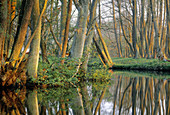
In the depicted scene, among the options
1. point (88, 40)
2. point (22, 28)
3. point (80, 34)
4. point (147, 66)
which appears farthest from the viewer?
point (147, 66)

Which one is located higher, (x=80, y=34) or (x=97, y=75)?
(x=80, y=34)

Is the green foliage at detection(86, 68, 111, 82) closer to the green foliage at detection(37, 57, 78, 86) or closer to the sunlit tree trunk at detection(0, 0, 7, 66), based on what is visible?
the green foliage at detection(37, 57, 78, 86)

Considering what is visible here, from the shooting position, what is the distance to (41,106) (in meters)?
5.87

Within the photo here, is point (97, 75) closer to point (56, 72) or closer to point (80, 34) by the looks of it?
point (80, 34)

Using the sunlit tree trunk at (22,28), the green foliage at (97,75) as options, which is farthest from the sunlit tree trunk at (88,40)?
the sunlit tree trunk at (22,28)

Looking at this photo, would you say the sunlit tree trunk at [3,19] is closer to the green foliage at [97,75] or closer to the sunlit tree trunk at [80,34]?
the sunlit tree trunk at [80,34]

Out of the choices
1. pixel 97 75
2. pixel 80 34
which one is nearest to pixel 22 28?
pixel 80 34

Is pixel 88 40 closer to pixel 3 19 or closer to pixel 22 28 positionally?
pixel 22 28

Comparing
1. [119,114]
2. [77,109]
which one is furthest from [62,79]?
[119,114]

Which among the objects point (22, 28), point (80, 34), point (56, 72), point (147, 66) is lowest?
point (147, 66)

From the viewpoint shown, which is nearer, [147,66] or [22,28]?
[22,28]

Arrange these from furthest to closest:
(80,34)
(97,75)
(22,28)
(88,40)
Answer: (88,40) < (97,75) < (80,34) < (22,28)

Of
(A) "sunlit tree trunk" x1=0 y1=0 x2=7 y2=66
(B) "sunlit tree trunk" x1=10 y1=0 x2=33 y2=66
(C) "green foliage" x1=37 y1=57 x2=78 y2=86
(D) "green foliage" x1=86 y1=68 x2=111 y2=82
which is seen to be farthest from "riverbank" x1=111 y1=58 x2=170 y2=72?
(A) "sunlit tree trunk" x1=0 y1=0 x2=7 y2=66

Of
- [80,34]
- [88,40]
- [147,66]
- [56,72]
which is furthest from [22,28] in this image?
[147,66]
